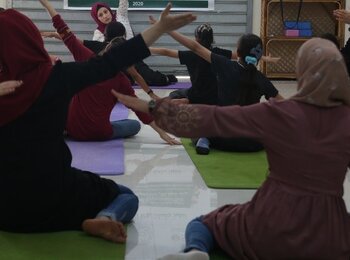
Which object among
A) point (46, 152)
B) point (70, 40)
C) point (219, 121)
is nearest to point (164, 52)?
point (70, 40)

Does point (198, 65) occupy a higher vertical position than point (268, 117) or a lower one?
lower

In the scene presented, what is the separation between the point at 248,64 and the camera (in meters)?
3.68

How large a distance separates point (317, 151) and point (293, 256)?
0.34 m

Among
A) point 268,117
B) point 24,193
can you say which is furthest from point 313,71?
point 24,193

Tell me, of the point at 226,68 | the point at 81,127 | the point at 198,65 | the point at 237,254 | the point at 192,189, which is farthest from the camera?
the point at 198,65

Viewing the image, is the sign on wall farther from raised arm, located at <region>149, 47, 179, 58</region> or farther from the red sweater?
the red sweater

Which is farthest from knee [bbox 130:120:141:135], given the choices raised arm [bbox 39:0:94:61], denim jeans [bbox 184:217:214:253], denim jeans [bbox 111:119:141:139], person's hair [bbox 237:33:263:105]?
denim jeans [bbox 184:217:214:253]

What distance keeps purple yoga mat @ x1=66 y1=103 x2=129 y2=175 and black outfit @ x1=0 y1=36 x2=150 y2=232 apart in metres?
1.01

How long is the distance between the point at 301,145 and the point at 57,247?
3.15ft

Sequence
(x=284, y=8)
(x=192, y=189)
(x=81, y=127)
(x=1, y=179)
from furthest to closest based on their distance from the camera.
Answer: (x=284, y=8) → (x=81, y=127) → (x=192, y=189) → (x=1, y=179)

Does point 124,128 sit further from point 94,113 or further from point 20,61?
point 20,61

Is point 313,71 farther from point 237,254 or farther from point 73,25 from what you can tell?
point 73,25

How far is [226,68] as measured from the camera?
366 centimetres

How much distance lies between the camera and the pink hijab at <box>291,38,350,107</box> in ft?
5.82
